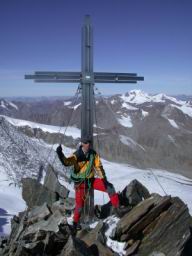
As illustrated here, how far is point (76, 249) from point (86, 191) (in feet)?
11.2

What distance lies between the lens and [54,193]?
13250mm

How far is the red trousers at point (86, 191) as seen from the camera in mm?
10293

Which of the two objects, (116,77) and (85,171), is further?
(116,77)

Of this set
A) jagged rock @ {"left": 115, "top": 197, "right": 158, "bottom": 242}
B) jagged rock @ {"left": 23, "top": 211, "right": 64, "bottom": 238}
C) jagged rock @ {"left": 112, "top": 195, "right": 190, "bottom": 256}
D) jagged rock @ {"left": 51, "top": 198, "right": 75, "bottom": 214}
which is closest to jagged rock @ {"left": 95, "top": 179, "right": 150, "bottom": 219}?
jagged rock @ {"left": 51, "top": 198, "right": 75, "bottom": 214}

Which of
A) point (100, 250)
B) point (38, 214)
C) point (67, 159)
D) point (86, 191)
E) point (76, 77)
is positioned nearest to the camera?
point (100, 250)

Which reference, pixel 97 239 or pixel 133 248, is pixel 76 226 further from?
pixel 133 248

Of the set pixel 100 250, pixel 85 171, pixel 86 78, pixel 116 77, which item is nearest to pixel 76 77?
pixel 86 78

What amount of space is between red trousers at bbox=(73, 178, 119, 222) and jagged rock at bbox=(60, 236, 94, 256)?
217 centimetres

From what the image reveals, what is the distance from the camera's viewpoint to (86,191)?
1097 centimetres

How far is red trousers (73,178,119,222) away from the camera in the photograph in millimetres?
10293

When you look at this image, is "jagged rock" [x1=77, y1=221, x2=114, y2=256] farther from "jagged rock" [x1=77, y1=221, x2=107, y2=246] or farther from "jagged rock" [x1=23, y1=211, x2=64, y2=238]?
"jagged rock" [x1=23, y1=211, x2=64, y2=238]

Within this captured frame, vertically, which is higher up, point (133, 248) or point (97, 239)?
point (97, 239)

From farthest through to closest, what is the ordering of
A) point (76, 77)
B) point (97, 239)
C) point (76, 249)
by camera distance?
point (76, 77), point (97, 239), point (76, 249)

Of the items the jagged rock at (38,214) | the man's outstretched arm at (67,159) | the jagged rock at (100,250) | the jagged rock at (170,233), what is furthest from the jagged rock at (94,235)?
the man's outstretched arm at (67,159)
